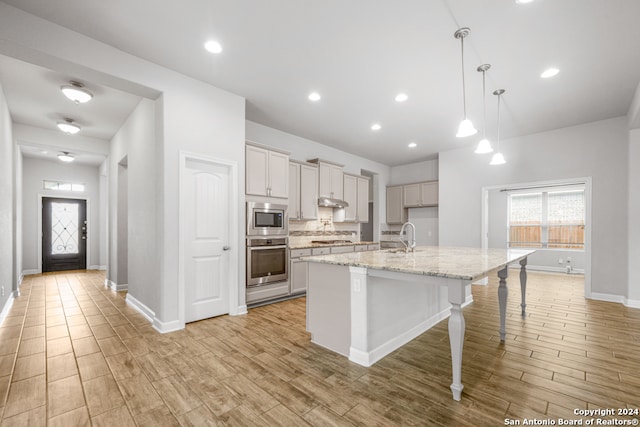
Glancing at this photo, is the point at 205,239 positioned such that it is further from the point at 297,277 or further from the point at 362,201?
the point at 362,201

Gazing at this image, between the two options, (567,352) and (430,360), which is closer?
(430,360)

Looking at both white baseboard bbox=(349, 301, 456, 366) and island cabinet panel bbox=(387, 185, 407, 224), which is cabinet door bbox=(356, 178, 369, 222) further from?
white baseboard bbox=(349, 301, 456, 366)

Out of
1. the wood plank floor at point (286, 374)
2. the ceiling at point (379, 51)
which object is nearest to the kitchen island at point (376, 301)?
the wood plank floor at point (286, 374)

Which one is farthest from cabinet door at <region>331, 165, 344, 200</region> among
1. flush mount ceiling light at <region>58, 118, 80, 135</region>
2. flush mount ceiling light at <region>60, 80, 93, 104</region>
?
flush mount ceiling light at <region>58, 118, 80, 135</region>

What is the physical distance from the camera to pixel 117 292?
16.0 ft

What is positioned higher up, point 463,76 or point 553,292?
point 463,76

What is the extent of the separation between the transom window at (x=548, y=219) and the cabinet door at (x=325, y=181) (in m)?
6.00

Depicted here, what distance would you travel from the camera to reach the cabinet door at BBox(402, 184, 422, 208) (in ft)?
22.8

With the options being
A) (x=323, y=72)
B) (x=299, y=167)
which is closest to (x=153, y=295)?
(x=299, y=167)

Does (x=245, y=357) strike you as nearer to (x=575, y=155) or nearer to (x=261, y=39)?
(x=261, y=39)

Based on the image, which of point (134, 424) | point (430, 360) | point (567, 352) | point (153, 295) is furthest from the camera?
point (153, 295)

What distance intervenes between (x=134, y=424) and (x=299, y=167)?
13.4 feet

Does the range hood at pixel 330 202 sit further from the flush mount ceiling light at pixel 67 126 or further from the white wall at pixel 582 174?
the flush mount ceiling light at pixel 67 126

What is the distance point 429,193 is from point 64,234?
949 centimetres
